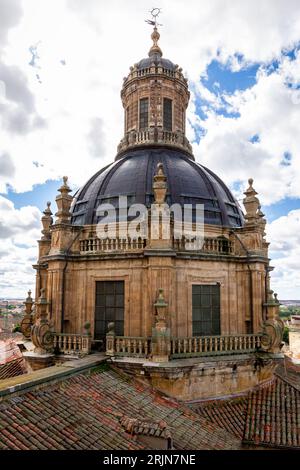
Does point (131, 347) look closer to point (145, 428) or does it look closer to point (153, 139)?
point (145, 428)

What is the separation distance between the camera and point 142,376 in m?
13.6

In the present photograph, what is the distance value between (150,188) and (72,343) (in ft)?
26.2

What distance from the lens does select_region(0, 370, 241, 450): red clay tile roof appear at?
835cm

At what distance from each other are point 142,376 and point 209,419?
287 cm

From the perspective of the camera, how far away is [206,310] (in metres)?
16.6

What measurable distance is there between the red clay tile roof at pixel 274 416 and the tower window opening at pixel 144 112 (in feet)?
53.4

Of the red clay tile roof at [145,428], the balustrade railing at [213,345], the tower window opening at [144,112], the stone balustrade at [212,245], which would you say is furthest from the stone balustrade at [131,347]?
the tower window opening at [144,112]

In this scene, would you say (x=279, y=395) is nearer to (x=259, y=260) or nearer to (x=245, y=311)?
(x=245, y=311)

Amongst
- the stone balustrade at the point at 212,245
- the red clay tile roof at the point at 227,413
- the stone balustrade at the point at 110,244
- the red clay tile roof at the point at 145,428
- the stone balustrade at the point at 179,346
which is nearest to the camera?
the red clay tile roof at the point at 145,428

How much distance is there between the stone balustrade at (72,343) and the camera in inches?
589

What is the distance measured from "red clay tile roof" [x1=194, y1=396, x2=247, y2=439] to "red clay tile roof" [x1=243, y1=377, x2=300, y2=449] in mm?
240

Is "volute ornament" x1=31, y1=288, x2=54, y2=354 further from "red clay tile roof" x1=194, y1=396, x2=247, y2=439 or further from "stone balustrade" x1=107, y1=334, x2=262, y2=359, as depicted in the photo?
"red clay tile roof" x1=194, y1=396, x2=247, y2=439

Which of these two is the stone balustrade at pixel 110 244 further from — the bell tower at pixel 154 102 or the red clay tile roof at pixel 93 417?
the bell tower at pixel 154 102
